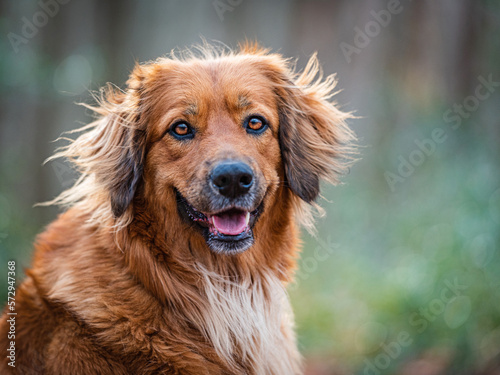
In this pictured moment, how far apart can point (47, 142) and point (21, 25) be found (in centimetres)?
218

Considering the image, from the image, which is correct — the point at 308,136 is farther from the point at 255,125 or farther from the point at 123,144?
the point at 123,144

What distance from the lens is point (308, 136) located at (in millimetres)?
4070

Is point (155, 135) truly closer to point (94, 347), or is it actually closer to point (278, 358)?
point (94, 347)

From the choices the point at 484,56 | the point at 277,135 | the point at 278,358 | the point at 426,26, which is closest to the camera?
the point at 278,358

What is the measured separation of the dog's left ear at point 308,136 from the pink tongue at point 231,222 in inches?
21.9

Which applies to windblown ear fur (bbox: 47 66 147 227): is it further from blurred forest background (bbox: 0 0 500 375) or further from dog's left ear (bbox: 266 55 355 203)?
blurred forest background (bbox: 0 0 500 375)

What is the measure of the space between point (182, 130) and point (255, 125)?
54 centimetres

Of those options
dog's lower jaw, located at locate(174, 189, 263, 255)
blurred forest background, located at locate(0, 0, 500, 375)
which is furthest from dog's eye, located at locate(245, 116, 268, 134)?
blurred forest background, located at locate(0, 0, 500, 375)

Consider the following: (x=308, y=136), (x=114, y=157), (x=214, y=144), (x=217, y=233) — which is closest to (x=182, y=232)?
(x=217, y=233)

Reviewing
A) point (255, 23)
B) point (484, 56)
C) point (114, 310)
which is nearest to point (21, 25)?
point (255, 23)

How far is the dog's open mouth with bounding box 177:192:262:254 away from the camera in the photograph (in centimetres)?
342

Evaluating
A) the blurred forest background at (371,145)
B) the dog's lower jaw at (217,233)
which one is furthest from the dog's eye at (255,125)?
the blurred forest background at (371,145)

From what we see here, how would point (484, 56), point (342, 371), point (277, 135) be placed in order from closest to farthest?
point (277, 135) → point (342, 371) → point (484, 56)

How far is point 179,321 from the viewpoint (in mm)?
3357
